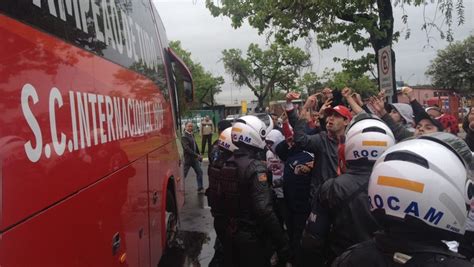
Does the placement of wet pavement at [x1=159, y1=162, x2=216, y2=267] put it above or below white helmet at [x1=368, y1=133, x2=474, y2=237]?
below

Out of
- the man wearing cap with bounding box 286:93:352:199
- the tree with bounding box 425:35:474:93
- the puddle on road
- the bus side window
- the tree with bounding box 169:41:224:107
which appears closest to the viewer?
the man wearing cap with bounding box 286:93:352:199

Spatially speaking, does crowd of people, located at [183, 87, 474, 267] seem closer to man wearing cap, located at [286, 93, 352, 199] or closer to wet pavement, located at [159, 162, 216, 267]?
man wearing cap, located at [286, 93, 352, 199]

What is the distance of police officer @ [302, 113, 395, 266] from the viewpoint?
2.62 m

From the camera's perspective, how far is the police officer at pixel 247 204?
152 inches

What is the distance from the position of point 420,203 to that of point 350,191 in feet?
3.18

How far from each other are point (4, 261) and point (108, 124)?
125cm

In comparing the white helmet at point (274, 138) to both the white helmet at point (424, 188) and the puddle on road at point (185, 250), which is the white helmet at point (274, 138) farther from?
the white helmet at point (424, 188)

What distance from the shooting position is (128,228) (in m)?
3.27

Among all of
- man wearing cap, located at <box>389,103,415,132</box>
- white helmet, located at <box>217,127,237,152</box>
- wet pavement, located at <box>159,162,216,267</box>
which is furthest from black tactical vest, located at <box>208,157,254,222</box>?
wet pavement, located at <box>159,162,216,267</box>

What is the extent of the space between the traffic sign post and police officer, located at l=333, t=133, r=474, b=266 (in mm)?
4769

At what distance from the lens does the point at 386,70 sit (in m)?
6.54

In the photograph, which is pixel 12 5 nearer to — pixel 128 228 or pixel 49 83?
pixel 49 83

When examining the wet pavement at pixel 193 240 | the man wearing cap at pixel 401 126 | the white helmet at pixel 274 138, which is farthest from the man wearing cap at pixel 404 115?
the wet pavement at pixel 193 240

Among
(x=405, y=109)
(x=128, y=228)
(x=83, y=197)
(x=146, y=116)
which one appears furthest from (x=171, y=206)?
(x=83, y=197)
